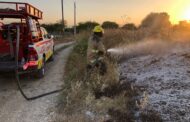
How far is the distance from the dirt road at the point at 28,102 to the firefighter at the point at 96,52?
1.27 metres

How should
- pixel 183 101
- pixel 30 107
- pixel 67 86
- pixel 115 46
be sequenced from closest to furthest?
pixel 183 101 → pixel 30 107 → pixel 67 86 → pixel 115 46

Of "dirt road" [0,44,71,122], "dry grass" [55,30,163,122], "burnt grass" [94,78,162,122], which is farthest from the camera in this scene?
"dirt road" [0,44,71,122]

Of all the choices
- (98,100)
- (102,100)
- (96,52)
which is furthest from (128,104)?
(96,52)

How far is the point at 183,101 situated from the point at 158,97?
28.2 inches

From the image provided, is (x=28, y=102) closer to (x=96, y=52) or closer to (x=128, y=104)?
(x=128, y=104)

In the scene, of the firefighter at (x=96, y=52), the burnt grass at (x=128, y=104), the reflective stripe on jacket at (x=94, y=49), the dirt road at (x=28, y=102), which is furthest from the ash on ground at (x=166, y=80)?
the dirt road at (x=28, y=102)

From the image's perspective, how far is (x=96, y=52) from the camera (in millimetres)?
12008

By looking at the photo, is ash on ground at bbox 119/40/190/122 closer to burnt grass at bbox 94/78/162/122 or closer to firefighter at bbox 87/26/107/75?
burnt grass at bbox 94/78/162/122

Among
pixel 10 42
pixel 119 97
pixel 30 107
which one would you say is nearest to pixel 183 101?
pixel 119 97

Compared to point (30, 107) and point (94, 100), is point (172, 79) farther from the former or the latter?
point (30, 107)

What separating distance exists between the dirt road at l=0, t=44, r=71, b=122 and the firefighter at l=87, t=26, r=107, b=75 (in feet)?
4.16

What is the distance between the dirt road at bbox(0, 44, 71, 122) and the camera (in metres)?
8.58

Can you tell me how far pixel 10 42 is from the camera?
11922 millimetres

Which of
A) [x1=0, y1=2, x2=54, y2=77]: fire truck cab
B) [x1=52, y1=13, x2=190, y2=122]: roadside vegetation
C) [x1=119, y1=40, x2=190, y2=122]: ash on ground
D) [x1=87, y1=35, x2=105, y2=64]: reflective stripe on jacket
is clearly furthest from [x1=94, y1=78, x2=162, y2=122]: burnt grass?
[x1=0, y1=2, x2=54, y2=77]: fire truck cab
